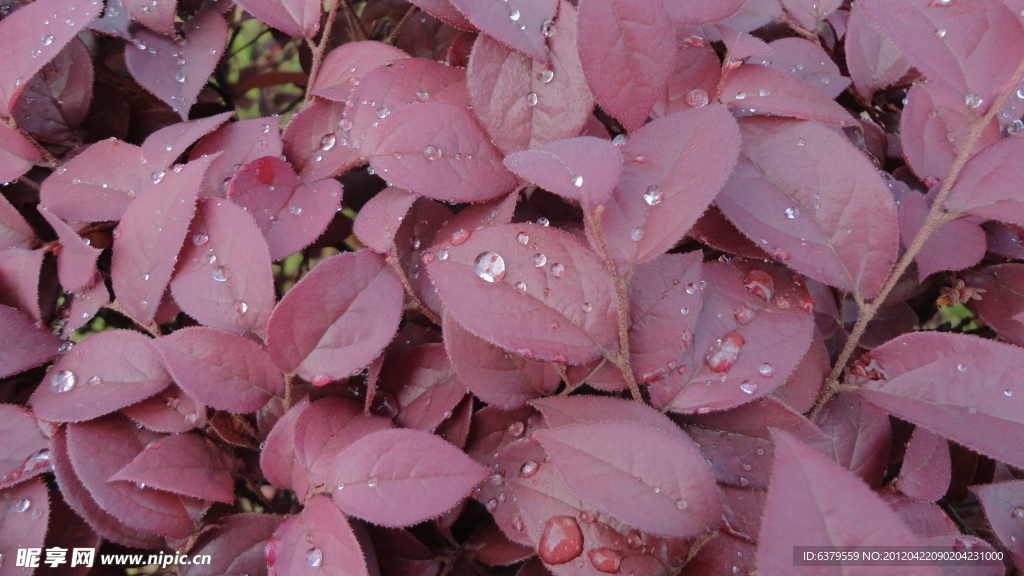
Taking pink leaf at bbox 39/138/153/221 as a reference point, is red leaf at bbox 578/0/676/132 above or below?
above

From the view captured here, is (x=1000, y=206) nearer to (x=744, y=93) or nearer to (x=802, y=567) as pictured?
(x=744, y=93)

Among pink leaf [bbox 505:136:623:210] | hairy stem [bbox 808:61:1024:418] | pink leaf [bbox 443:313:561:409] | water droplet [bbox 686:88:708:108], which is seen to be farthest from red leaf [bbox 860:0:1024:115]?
pink leaf [bbox 443:313:561:409]

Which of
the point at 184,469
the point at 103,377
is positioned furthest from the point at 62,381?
the point at 184,469

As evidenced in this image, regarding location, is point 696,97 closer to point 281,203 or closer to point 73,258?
point 281,203

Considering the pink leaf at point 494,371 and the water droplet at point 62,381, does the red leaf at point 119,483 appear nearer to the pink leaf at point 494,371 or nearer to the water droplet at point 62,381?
the water droplet at point 62,381

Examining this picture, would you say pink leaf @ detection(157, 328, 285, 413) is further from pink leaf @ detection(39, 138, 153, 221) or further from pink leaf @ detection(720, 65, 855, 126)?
pink leaf @ detection(720, 65, 855, 126)

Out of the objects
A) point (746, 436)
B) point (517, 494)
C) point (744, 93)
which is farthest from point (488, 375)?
point (744, 93)
